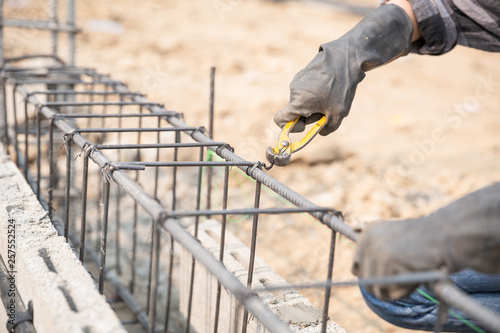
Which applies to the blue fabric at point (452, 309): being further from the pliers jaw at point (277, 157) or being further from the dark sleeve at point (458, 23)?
the dark sleeve at point (458, 23)

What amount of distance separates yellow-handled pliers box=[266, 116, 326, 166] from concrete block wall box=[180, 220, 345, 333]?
0.56 meters

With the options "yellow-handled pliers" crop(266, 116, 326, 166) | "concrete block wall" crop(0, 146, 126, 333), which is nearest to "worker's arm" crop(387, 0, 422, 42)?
"yellow-handled pliers" crop(266, 116, 326, 166)

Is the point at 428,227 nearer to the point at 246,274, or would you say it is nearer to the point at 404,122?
the point at 246,274

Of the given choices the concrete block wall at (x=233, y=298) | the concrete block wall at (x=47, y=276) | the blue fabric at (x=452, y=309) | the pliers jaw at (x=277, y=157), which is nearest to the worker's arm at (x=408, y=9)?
the pliers jaw at (x=277, y=157)

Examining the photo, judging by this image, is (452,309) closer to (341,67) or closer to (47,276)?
(341,67)

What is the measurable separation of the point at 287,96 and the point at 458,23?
16.2 feet

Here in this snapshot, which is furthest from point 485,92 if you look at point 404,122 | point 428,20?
point 428,20

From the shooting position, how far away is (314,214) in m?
1.87

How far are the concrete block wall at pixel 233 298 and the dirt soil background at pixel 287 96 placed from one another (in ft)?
3.68

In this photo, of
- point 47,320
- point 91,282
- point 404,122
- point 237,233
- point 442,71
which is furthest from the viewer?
point 442,71

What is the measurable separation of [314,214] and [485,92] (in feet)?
29.9

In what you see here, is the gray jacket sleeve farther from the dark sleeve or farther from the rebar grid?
the rebar grid

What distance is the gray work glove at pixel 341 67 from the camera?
228 centimetres

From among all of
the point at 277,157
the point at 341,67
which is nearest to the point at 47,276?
the point at 277,157
